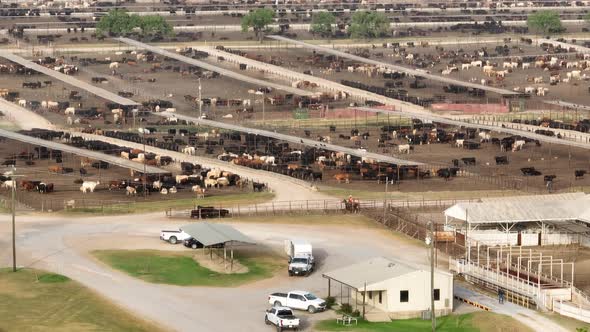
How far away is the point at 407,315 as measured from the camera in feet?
274

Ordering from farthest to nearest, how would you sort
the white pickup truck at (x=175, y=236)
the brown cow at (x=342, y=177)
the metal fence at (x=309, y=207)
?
the brown cow at (x=342, y=177) < the metal fence at (x=309, y=207) < the white pickup truck at (x=175, y=236)

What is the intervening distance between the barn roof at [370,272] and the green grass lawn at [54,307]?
11284 mm

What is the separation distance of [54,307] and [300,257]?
16601 millimetres

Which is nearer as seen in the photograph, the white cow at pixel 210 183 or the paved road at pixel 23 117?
the white cow at pixel 210 183

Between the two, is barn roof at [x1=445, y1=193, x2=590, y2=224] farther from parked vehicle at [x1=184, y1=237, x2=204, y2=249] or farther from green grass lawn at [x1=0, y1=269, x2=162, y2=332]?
green grass lawn at [x1=0, y1=269, x2=162, y2=332]

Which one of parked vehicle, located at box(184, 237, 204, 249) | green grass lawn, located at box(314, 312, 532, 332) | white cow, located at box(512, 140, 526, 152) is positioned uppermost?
green grass lawn, located at box(314, 312, 532, 332)

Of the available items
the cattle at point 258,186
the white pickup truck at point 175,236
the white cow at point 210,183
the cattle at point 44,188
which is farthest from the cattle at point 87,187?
the white pickup truck at point 175,236

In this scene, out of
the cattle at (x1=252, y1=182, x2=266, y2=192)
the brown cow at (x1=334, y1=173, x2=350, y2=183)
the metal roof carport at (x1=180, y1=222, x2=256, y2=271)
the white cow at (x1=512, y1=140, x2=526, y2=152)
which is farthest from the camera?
the white cow at (x1=512, y1=140, x2=526, y2=152)

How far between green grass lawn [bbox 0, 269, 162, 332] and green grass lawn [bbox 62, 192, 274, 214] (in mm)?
21922

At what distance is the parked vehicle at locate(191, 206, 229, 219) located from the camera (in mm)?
112125

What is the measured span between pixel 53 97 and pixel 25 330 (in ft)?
361

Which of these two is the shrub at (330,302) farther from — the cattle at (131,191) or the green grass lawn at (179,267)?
the cattle at (131,191)

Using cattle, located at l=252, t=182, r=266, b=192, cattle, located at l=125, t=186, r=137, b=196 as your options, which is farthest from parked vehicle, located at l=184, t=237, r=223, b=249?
cattle, located at l=252, t=182, r=266, b=192

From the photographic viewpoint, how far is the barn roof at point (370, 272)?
277 feet
